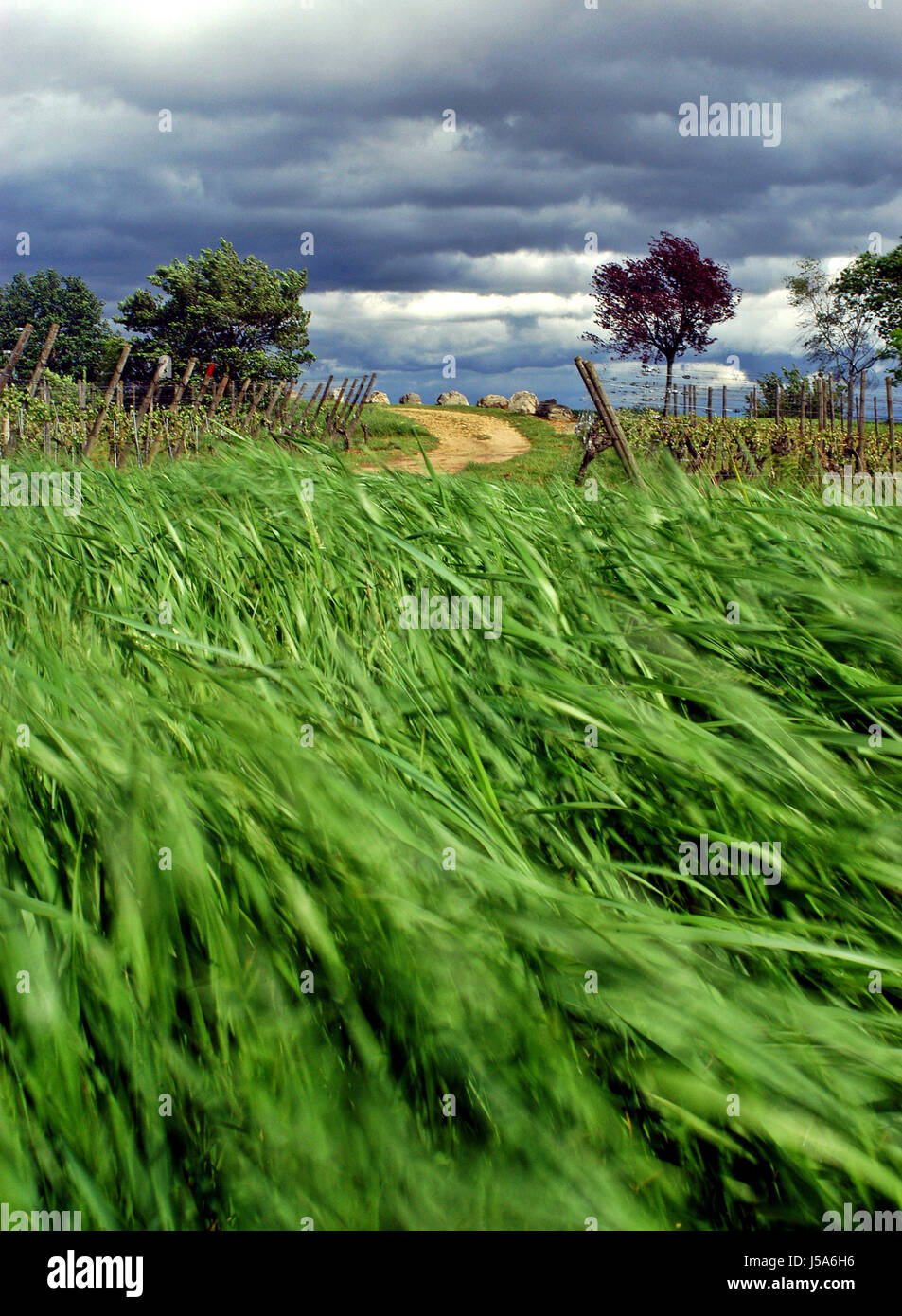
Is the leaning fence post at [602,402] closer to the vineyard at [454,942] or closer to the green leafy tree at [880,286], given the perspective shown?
the vineyard at [454,942]

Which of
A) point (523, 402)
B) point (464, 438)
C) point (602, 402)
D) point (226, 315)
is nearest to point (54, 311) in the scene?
point (226, 315)

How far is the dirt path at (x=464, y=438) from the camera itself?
90.8 ft

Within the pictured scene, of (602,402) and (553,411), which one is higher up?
(553,411)

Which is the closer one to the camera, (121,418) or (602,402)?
(602,402)

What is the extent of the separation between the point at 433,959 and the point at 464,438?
1371 inches

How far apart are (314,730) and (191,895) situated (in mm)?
286

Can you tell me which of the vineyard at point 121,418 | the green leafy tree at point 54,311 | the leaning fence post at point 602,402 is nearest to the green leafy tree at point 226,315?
the vineyard at point 121,418

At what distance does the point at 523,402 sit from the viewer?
46312 mm

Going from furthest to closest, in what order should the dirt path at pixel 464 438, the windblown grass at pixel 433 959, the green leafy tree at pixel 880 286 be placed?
the green leafy tree at pixel 880 286
the dirt path at pixel 464 438
the windblown grass at pixel 433 959

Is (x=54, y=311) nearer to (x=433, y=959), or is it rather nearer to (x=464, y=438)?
(x=464, y=438)

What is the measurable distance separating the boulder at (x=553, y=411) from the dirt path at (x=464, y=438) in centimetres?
285
